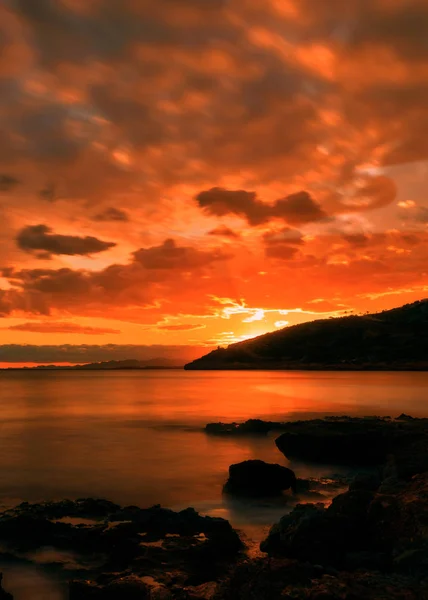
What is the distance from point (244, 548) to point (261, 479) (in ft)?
21.8

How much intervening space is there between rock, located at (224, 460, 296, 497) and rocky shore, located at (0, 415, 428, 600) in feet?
4.90

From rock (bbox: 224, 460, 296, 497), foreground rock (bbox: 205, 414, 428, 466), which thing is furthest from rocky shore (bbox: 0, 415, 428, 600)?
foreground rock (bbox: 205, 414, 428, 466)

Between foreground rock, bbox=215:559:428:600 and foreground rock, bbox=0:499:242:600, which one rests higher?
foreground rock, bbox=215:559:428:600

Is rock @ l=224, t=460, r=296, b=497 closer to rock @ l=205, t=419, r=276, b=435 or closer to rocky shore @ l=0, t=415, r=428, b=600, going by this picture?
rocky shore @ l=0, t=415, r=428, b=600

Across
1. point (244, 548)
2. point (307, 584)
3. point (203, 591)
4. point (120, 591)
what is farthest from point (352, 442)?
point (307, 584)

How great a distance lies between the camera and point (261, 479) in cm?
2075

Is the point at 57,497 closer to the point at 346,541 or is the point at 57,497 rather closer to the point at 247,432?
the point at 346,541

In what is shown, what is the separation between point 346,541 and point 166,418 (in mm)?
53817

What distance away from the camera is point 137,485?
25.4 metres

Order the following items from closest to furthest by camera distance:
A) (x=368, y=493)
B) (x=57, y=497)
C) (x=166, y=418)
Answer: (x=368, y=493)
(x=57, y=497)
(x=166, y=418)

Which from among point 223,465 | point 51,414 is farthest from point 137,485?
point 51,414

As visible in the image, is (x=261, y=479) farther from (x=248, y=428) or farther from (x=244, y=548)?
(x=248, y=428)

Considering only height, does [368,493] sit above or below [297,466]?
above

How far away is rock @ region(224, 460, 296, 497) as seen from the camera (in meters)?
20.4
